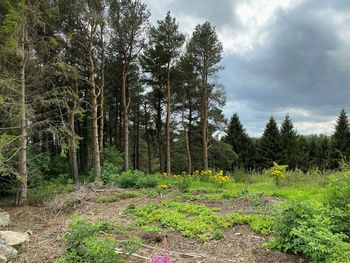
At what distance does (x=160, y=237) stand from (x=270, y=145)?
88.7 ft

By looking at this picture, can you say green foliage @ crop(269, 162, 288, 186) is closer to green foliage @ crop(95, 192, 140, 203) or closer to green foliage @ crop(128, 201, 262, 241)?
green foliage @ crop(128, 201, 262, 241)

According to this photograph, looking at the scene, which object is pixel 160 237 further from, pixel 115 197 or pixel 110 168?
pixel 110 168

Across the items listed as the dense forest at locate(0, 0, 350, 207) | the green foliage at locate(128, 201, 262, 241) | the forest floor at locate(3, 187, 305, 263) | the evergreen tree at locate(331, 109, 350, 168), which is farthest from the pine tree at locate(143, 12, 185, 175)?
the evergreen tree at locate(331, 109, 350, 168)

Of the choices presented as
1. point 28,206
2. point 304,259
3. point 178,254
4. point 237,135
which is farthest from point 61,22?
point 237,135

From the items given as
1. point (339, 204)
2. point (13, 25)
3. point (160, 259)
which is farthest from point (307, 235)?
point (13, 25)

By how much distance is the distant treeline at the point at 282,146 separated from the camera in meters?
27.9

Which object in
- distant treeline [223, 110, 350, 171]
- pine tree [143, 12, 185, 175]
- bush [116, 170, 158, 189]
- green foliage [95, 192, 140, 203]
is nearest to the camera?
green foliage [95, 192, 140, 203]

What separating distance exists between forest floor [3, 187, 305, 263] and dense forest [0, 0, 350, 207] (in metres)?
1.96

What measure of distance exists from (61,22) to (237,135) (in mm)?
22516

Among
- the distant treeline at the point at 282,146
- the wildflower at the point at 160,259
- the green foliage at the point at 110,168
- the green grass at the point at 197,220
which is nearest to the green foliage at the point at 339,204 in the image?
the green grass at the point at 197,220

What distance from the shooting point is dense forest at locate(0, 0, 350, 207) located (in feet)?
28.6

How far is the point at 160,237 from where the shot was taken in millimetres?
4293

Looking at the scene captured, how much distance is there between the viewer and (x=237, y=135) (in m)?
30.9

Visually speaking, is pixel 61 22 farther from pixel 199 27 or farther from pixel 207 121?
Result: pixel 207 121
